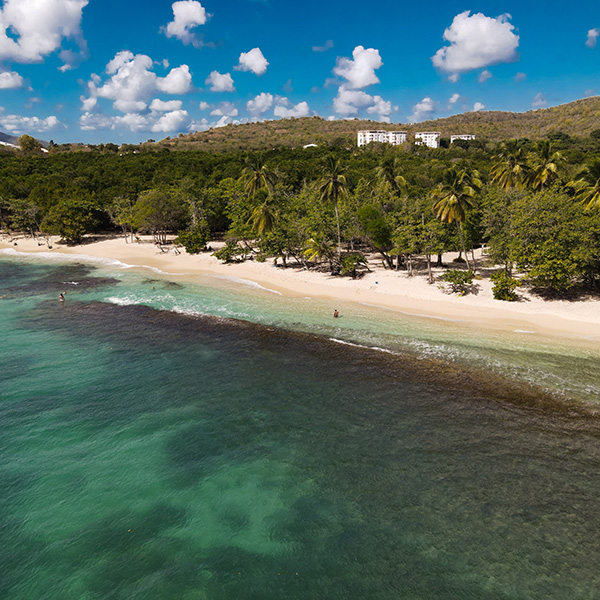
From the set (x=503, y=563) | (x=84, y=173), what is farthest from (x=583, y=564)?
(x=84, y=173)

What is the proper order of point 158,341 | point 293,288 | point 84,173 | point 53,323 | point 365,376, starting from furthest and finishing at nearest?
point 84,173
point 293,288
point 53,323
point 158,341
point 365,376

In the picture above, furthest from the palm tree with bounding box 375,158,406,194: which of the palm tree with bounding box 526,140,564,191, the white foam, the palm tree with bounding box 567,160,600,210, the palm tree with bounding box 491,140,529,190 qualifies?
the white foam

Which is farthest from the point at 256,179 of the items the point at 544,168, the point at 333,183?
the point at 544,168

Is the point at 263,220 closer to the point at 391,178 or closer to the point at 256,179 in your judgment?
the point at 256,179

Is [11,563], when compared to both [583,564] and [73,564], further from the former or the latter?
[583,564]

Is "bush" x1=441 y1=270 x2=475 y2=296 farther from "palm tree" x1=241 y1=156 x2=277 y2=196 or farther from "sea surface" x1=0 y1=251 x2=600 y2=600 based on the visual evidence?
"palm tree" x1=241 y1=156 x2=277 y2=196

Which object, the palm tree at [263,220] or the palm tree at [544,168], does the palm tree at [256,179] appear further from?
the palm tree at [544,168]

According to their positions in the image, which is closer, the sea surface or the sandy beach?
Result: the sea surface
